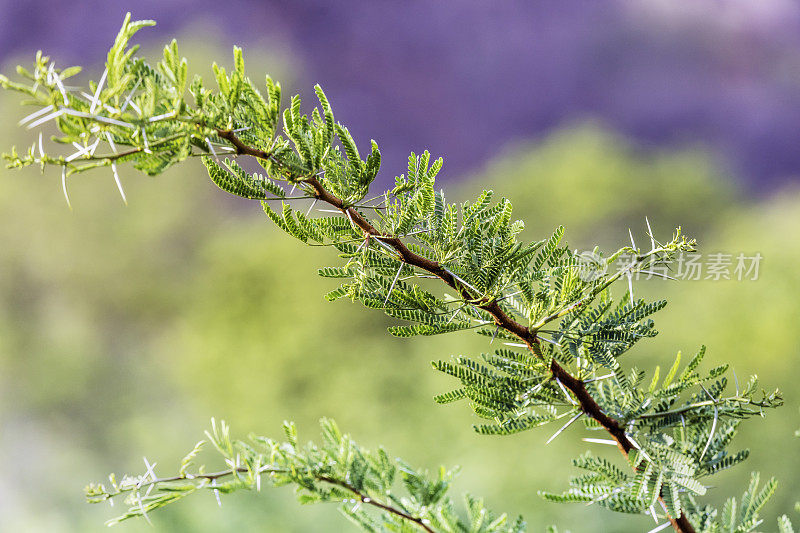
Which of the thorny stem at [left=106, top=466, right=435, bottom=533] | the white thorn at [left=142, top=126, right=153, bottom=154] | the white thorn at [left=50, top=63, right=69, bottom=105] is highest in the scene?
the white thorn at [left=50, top=63, right=69, bottom=105]

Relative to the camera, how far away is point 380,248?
33cm

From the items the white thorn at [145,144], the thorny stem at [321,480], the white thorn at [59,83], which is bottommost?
the thorny stem at [321,480]

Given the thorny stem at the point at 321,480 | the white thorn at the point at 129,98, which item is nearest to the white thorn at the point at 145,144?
the white thorn at the point at 129,98

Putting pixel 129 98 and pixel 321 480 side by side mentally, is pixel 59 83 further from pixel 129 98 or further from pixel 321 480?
pixel 321 480

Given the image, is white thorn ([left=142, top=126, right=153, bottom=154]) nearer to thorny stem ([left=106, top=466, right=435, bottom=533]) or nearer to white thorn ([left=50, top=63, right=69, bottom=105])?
white thorn ([left=50, top=63, right=69, bottom=105])

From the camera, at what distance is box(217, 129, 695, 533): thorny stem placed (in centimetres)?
32

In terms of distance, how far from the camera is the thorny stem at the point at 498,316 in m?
0.32

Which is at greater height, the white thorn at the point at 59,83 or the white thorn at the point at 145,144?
the white thorn at the point at 59,83

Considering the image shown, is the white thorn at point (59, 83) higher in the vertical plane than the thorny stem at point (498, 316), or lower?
higher

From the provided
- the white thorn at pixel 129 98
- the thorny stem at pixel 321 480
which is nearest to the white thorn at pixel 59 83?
the white thorn at pixel 129 98

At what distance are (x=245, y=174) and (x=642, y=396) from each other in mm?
250

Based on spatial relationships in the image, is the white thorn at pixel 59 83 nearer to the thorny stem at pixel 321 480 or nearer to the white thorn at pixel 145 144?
the white thorn at pixel 145 144

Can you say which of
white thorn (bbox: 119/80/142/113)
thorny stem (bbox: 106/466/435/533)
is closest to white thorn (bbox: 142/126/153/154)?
white thorn (bbox: 119/80/142/113)

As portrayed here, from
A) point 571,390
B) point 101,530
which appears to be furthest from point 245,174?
point 101,530
